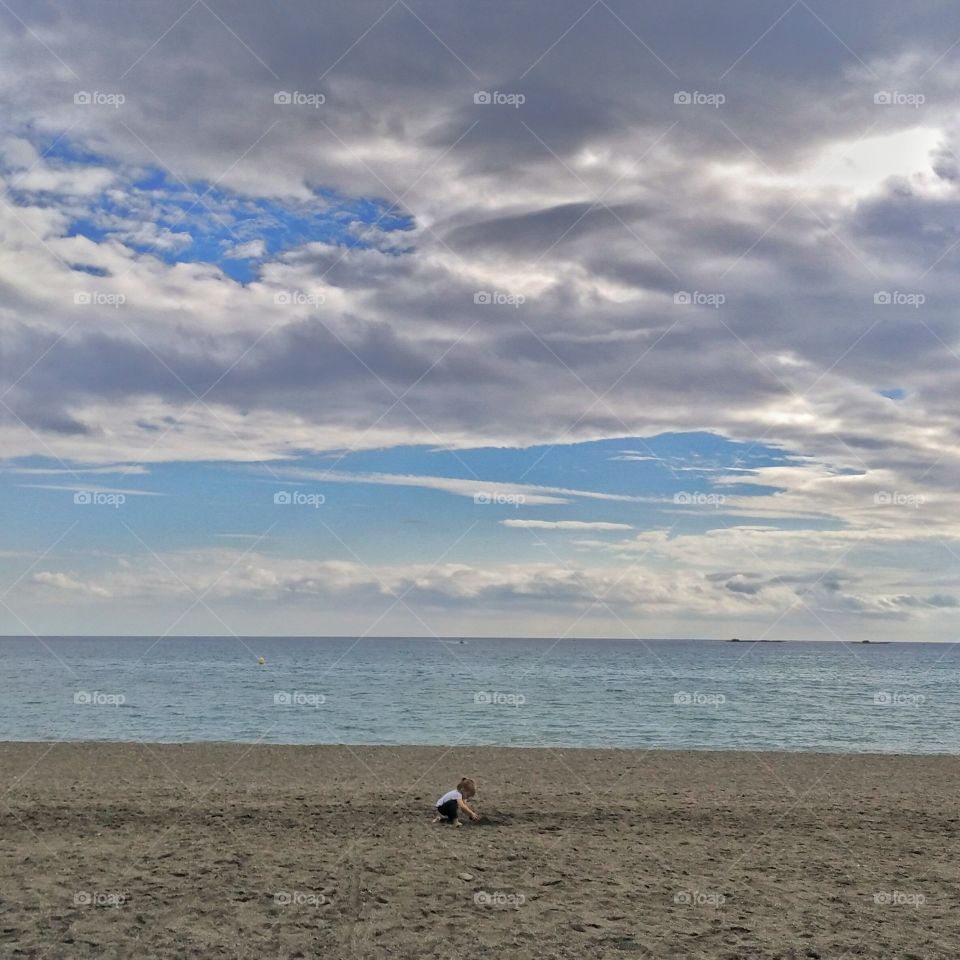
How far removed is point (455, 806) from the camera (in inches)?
627

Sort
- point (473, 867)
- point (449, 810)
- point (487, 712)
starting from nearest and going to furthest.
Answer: point (473, 867), point (449, 810), point (487, 712)

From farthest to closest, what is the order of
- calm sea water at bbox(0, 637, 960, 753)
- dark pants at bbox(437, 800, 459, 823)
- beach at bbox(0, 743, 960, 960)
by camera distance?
Result: calm sea water at bbox(0, 637, 960, 753)
dark pants at bbox(437, 800, 459, 823)
beach at bbox(0, 743, 960, 960)

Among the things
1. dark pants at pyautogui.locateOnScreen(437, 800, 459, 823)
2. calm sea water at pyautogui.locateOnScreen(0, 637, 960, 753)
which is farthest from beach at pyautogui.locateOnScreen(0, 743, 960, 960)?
calm sea water at pyautogui.locateOnScreen(0, 637, 960, 753)

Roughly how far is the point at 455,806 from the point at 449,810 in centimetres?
13

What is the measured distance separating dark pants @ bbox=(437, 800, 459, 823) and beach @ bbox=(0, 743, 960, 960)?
0.85 feet

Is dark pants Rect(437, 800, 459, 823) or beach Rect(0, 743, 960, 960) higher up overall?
dark pants Rect(437, 800, 459, 823)

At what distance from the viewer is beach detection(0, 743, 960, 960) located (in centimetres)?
1032

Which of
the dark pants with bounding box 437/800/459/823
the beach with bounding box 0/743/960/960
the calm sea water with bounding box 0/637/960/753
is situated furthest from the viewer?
the calm sea water with bounding box 0/637/960/753

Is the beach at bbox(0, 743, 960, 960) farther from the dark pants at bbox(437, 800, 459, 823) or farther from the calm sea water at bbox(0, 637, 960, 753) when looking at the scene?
the calm sea water at bbox(0, 637, 960, 753)

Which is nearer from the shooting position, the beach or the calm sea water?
the beach

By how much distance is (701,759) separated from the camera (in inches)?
1073

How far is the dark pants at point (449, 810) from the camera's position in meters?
15.9

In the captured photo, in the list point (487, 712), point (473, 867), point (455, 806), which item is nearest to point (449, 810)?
point (455, 806)

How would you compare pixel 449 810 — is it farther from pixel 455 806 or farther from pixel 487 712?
pixel 487 712
